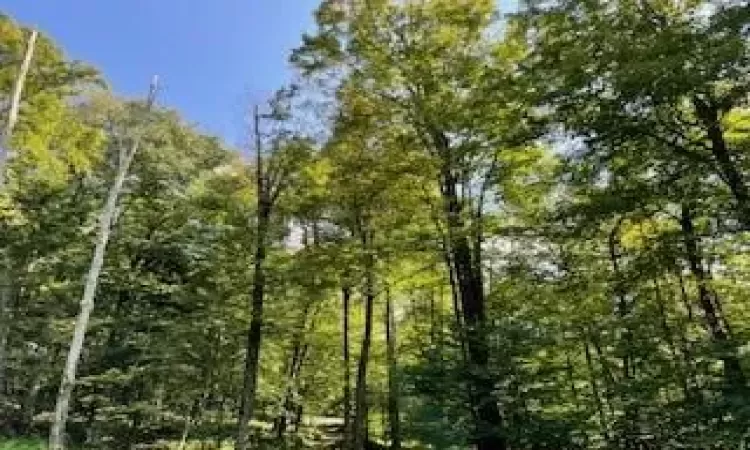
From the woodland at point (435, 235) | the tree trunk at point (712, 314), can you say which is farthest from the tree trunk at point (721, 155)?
the tree trunk at point (712, 314)

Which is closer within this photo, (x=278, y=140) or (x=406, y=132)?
(x=406, y=132)

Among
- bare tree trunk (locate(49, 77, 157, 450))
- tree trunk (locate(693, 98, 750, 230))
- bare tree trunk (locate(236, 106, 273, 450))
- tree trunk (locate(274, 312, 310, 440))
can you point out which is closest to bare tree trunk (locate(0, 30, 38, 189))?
bare tree trunk (locate(49, 77, 157, 450))

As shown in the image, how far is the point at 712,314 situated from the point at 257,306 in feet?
27.1

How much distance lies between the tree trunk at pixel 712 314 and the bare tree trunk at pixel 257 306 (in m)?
7.91

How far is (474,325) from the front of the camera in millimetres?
11531

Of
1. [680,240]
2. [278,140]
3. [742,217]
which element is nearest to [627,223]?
→ [680,240]

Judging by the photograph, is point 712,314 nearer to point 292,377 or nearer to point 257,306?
point 257,306

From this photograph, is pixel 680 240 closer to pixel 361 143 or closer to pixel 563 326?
pixel 563 326

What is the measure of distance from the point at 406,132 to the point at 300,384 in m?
11.4

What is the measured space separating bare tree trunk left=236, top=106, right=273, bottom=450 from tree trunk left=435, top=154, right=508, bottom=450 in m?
3.82

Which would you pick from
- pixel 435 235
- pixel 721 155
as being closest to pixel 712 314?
pixel 721 155

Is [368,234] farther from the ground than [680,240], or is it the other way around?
[368,234]

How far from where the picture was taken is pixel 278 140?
49.4ft

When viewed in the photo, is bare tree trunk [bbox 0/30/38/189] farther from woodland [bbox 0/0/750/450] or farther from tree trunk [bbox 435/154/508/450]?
tree trunk [bbox 435/154/508/450]
